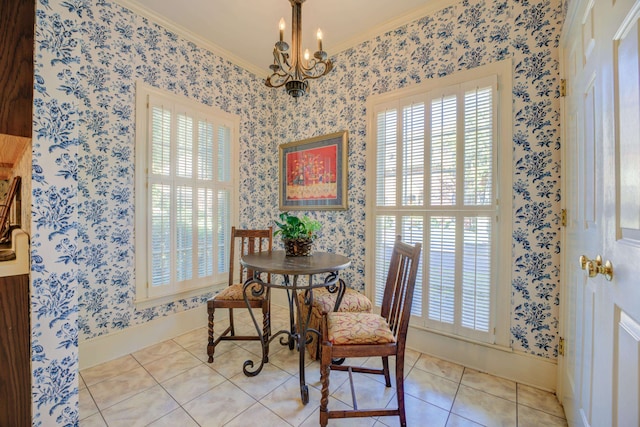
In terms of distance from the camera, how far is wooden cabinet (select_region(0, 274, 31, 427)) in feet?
3.47

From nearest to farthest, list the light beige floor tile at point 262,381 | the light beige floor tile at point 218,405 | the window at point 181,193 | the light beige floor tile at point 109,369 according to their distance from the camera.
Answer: the light beige floor tile at point 218,405 → the light beige floor tile at point 262,381 → the light beige floor tile at point 109,369 → the window at point 181,193

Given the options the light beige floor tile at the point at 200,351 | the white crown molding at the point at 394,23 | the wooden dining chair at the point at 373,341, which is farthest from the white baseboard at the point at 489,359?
the white crown molding at the point at 394,23

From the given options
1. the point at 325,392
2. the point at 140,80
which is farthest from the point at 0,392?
the point at 140,80

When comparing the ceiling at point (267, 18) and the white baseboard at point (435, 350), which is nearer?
the white baseboard at point (435, 350)

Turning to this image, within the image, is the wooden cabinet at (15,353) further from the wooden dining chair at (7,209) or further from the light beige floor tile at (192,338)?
the light beige floor tile at (192,338)

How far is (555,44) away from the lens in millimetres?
1692

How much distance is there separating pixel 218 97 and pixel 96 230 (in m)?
1.72

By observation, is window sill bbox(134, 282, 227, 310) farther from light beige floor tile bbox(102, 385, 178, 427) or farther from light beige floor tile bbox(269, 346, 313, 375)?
light beige floor tile bbox(269, 346, 313, 375)

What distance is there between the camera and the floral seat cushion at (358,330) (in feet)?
4.43

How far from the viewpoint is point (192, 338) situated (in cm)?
239

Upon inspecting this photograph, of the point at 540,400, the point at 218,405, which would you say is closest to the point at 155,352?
the point at 218,405

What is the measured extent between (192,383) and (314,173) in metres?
2.16

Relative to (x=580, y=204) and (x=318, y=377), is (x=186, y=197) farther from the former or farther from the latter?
(x=580, y=204)

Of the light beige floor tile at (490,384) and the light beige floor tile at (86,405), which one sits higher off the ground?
the light beige floor tile at (86,405)
